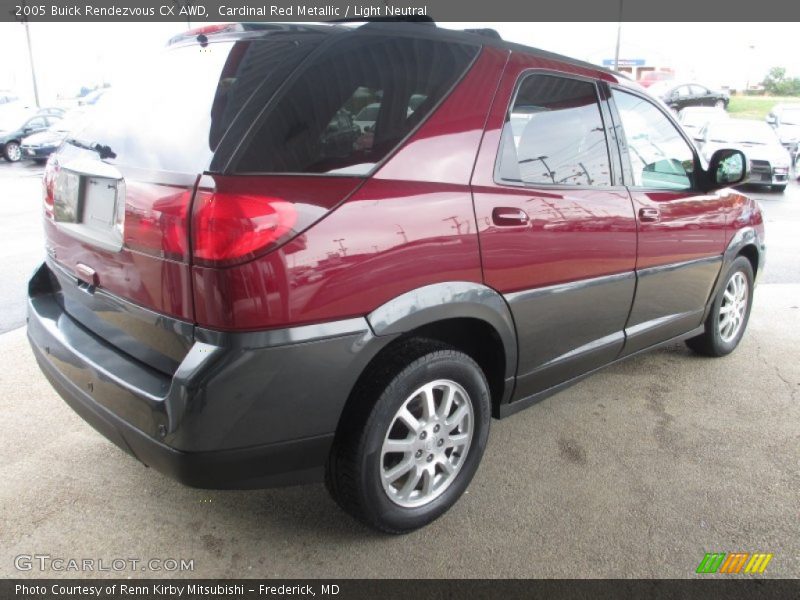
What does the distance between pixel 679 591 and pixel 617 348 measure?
1.30 metres

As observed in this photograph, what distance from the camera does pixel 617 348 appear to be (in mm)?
3219

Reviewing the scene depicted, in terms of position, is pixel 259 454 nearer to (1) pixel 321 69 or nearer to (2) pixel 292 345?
(2) pixel 292 345

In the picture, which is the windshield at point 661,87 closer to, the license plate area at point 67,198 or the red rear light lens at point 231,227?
the license plate area at point 67,198

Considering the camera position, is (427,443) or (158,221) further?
(427,443)

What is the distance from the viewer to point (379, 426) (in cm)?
216

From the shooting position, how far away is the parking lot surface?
2283mm

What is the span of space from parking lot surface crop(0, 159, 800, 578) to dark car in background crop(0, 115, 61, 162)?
17869 millimetres

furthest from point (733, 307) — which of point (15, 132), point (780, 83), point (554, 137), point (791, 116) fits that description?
point (780, 83)

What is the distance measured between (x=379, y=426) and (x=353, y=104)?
3.54 ft

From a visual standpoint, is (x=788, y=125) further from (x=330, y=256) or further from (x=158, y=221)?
(x=158, y=221)

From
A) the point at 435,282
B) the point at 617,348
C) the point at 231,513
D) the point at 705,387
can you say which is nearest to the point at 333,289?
the point at 435,282

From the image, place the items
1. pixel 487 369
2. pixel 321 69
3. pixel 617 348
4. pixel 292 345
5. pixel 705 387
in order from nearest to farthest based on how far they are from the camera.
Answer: pixel 292 345, pixel 321 69, pixel 487 369, pixel 617 348, pixel 705 387

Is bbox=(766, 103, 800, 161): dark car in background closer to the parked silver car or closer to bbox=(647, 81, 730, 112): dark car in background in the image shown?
the parked silver car

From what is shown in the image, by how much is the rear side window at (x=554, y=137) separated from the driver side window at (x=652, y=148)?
23 cm
